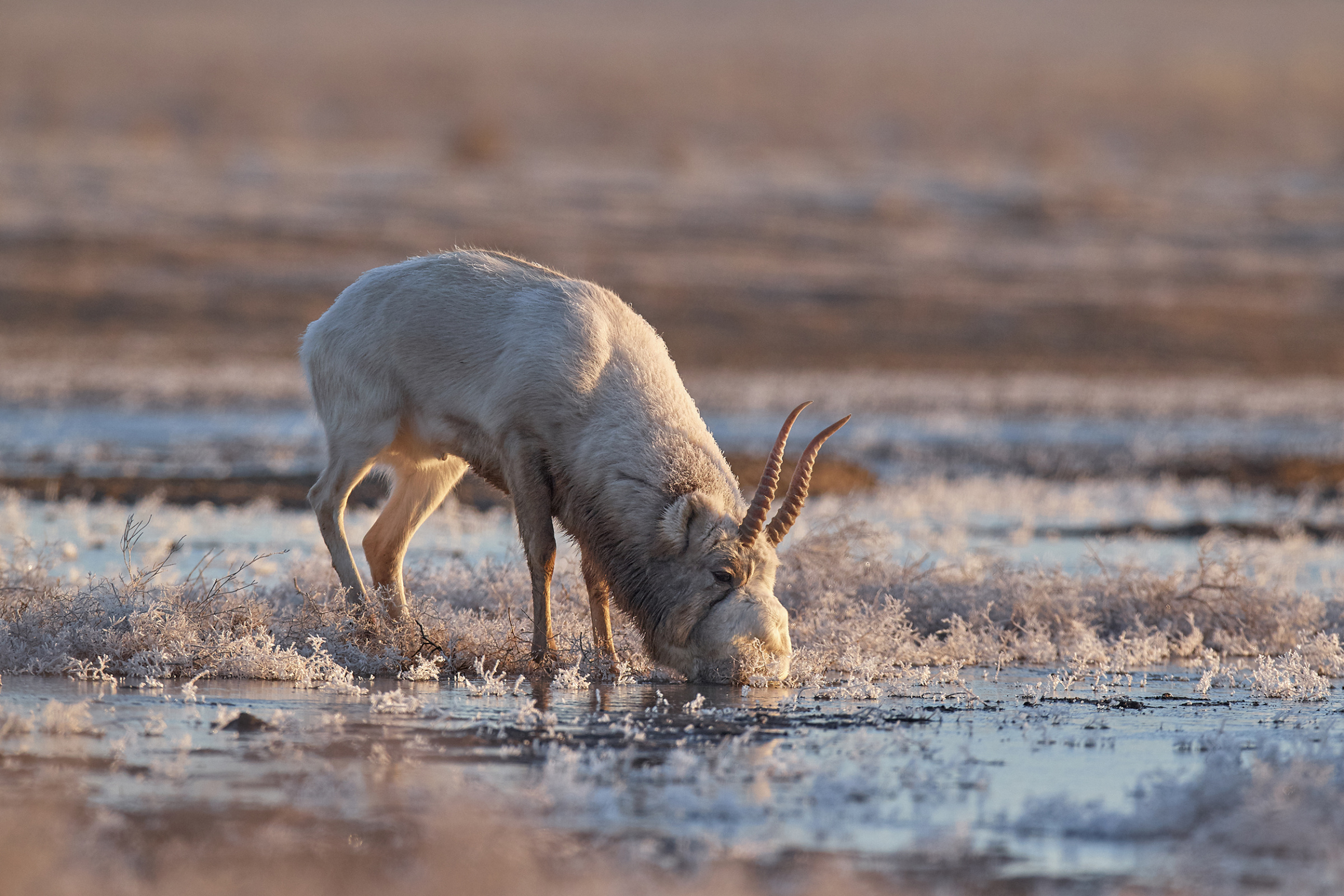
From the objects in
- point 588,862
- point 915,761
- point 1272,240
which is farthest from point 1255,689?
point 1272,240

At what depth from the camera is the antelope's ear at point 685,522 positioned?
764 cm

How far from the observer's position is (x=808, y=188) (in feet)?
139

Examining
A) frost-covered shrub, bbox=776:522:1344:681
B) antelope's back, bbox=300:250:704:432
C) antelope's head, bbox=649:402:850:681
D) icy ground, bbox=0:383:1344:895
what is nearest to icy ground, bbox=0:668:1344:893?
icy ground, bbox=0:383:1344:895

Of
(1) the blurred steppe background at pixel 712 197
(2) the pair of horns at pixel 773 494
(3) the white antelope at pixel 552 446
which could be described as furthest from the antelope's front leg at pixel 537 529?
(1) the blurred steppe background at pixel 712 197

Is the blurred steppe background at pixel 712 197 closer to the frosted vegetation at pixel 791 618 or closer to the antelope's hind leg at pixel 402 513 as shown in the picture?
the frosted vegetation at pixel 791 618

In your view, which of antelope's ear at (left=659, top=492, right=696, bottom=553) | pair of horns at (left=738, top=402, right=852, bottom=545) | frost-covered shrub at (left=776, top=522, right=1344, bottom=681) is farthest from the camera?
frost-covered shrub at (left=776, top=522, right=1344, bottom=681)

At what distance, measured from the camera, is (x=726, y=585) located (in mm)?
7582

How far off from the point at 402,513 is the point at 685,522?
201 centimetres

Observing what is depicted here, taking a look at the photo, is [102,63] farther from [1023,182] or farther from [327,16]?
[327,16]

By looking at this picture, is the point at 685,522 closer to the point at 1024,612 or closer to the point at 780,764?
the point at 780,764

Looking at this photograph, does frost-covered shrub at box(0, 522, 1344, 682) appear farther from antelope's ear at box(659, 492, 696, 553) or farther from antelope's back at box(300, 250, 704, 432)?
antelope's back at box(300, 250, 704, 432)

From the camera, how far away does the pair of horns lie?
7512mm

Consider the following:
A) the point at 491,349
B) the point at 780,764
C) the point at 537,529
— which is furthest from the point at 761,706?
the point at 491,349

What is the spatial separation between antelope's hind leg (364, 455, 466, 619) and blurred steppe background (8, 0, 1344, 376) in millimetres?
15309
